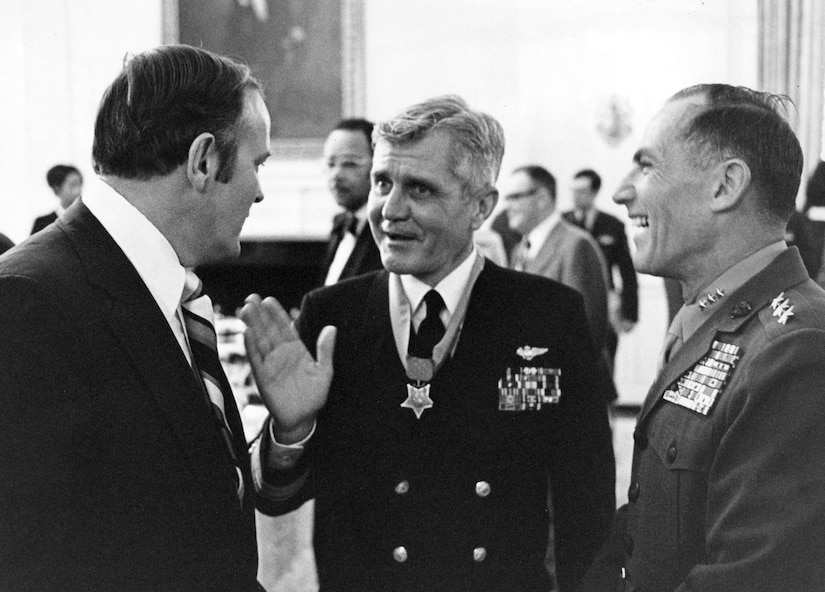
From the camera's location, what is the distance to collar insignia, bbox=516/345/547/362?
2.10 m

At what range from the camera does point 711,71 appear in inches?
320

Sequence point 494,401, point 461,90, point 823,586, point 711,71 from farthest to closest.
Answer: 1. point 461,90
2. point 711,71
3. point 494,401
4. point 823,586

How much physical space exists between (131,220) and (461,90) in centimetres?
760

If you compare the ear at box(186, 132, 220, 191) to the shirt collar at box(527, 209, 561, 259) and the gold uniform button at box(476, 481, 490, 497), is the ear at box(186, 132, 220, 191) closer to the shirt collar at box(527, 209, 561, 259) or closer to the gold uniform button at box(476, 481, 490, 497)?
the gold uniform button at box(476, 481, 490, 497)

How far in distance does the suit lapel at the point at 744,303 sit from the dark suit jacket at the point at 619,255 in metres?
5.55

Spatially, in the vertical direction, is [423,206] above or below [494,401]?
above

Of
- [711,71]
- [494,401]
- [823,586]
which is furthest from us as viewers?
[711,71]

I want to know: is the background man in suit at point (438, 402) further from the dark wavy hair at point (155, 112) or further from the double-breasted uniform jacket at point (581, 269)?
the double-breasted uniform jacket at point (581, 269)

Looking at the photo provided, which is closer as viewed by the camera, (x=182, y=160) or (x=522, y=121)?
(x=182, y=160)

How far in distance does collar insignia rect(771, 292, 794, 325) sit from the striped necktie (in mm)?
931

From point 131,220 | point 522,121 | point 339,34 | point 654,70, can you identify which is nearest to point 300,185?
point 339,34

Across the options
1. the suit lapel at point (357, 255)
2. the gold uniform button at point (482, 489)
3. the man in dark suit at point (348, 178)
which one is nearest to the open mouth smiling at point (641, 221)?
the gold uniform button at point (482, 489)

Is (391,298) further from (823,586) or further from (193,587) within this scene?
(823,586)

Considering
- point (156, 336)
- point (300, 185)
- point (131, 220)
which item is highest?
point (131, 220)
